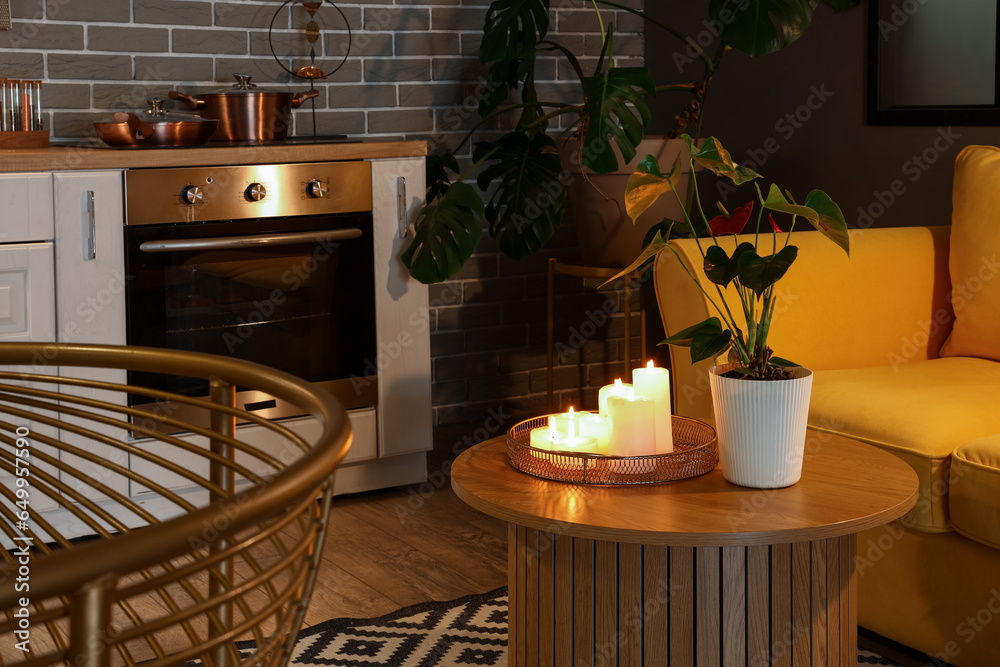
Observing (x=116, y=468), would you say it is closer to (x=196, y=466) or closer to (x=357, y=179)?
(x=196, y=466)

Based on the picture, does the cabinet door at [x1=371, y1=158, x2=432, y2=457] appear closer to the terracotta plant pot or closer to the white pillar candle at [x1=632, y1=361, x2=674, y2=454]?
the terracotta plant pot

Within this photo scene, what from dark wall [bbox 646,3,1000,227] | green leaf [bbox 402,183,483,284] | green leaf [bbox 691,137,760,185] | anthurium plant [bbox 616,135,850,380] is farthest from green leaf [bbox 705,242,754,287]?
dark wall [bbox 646,3,1000,227]

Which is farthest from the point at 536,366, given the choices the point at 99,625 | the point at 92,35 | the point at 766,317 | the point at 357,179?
the point at 99,625

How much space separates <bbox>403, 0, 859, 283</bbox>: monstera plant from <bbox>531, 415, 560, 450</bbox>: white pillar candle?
4.04ft

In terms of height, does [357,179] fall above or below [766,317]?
above

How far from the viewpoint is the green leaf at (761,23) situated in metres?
2.72

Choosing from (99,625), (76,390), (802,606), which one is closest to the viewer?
(99,625)

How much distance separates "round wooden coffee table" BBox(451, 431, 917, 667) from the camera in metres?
1.34

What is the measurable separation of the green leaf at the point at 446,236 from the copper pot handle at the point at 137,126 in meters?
0.74

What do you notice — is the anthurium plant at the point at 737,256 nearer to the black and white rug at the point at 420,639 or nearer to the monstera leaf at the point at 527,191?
the black and white rug at the point at 420,639

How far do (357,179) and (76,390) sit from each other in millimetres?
904

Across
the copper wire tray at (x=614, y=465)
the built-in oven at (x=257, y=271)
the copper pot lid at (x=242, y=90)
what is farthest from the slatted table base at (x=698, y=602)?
the copper pot lid at (x=242, y=90)

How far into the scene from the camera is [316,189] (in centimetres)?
277

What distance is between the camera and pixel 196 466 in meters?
2.64
